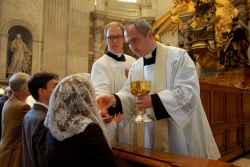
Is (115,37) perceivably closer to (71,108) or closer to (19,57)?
(71,108)

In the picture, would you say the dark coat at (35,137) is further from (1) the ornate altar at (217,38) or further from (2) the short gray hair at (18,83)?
(1) the ornate altar at (217,38)

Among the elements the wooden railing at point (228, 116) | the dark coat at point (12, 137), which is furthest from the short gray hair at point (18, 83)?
the wooden railing at point (228, 116)

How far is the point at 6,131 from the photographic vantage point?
2.62 meters

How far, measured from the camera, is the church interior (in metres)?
5.42

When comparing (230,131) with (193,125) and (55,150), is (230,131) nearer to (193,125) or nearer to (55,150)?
(193,125)

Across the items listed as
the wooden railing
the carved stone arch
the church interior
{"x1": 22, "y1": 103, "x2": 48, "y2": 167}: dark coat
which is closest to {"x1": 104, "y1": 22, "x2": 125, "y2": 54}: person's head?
{"x1": 22, "y1": 103, "x2": 48, "y2": 167}: dark coat

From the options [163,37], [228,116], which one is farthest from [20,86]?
[163,37]

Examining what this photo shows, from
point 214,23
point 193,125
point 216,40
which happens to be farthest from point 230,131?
point 214,23

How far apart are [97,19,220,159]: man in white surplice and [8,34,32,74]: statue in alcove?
28.6 ft

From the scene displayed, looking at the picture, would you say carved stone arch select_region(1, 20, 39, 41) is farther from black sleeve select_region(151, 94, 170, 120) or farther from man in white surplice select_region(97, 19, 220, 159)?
black sleeve select_region(151, 94, 170, 120)

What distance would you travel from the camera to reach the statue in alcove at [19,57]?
975 cm

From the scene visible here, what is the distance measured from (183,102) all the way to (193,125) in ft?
0.88

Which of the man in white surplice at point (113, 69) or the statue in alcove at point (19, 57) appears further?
the statue in alcove at point (19, 57)

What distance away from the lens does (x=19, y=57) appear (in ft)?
32.4
